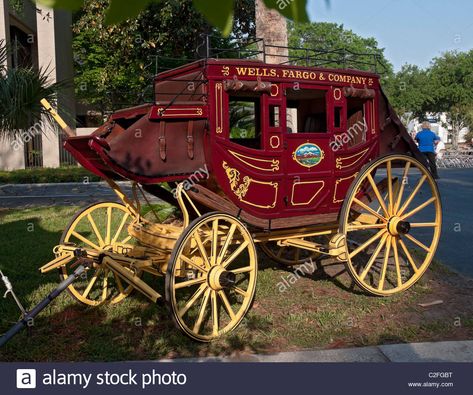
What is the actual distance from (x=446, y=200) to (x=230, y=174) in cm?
944

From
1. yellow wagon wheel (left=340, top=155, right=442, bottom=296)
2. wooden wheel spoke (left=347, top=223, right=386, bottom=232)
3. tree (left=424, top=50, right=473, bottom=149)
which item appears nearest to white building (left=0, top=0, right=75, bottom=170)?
yellow wagon wheel (left=340, top=155, right=442, bottom=296)

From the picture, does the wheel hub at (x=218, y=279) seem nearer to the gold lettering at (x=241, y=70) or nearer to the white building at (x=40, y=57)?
the gold lettering at (x=241, y=70)

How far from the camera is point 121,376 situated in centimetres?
368

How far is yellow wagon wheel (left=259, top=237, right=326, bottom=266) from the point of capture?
6.79 m

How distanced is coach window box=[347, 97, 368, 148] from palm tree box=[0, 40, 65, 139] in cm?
425

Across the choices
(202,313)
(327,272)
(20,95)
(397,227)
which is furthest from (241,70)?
(20,95)

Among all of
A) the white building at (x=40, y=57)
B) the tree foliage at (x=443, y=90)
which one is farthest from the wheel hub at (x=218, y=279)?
the tree foliage at (x=443, y=90)

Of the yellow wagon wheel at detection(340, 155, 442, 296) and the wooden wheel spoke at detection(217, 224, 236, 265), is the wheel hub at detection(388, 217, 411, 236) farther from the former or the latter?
the wooden wheel spoke at detection(217, 224, 236, 265)

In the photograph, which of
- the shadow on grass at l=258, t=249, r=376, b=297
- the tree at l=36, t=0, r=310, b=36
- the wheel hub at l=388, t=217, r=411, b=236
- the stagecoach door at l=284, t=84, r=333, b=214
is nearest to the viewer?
the tree at l=36, t=0, r=310, b=36

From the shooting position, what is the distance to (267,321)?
16.3ft

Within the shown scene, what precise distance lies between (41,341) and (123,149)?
1.71m

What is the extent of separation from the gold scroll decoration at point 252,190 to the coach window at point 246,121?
891 millimetres

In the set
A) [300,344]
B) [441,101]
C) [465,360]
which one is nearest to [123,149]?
[300,344]

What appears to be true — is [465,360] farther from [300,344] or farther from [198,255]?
[198,255]
